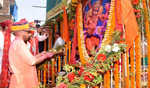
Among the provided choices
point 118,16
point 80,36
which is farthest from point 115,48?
point 80,36

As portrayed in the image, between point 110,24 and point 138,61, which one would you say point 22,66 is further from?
point 138,61

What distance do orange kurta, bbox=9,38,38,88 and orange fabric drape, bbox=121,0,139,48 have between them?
1499 millimetres

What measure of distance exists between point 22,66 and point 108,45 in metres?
1.25

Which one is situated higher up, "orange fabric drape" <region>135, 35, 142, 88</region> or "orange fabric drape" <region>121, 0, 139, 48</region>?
"orange fabric drape" <region>121, 0, 139, 48</region>

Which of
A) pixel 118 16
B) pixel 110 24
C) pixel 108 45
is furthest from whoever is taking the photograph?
pixel 110 24

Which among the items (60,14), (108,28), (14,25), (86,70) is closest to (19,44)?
(14,25)

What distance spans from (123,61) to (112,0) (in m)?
1.04

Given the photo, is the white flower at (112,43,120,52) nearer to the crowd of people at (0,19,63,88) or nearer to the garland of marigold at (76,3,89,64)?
the crowd of people at (0,19,63,88)

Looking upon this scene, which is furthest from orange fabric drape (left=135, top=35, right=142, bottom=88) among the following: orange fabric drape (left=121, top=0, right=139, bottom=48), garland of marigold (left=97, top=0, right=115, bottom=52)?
garland of marigold (left=97, top=0, right=115, bottom=52)

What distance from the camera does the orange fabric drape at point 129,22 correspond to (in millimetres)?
3421

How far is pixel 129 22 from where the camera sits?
3.50 m

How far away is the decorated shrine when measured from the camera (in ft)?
10.0

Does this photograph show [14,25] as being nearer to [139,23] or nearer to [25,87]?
[25,87]

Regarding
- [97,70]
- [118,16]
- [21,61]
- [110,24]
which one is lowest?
[97,70]
